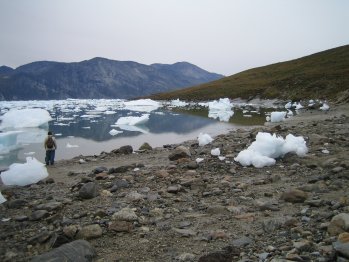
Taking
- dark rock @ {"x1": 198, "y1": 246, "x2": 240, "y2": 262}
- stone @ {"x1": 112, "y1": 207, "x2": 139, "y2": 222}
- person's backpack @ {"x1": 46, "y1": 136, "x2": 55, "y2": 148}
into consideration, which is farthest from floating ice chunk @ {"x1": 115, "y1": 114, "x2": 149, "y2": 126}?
dark rock @ {"x1": 198, "y1": 246, "x2": 240, "y2": 262}

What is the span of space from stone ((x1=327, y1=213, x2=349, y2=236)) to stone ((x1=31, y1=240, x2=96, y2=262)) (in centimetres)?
294

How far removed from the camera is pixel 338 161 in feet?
27.6

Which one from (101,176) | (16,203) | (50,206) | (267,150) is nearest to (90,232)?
(50,206)

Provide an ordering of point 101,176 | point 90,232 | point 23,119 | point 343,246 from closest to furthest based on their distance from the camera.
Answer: point 343,246 < point 90,232 < point 101,176 < point 23,119

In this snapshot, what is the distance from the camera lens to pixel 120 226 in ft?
17.3

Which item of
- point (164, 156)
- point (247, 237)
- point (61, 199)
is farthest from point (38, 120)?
point (247, 237)

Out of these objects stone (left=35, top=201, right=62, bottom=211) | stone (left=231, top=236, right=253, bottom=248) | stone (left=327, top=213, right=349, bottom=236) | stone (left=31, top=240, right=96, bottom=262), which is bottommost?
stone (left=35, top=201, right=62, bottom=211)

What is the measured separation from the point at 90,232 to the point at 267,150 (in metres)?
5.81

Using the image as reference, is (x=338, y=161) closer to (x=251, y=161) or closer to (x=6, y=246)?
(x=251, y=161)

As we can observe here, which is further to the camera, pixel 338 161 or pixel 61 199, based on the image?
pixel 338 161

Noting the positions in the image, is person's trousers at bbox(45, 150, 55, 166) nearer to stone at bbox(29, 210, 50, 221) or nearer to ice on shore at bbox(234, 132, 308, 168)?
stone at bbox(29, 210, 50, 221)

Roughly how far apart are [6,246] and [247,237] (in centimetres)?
344

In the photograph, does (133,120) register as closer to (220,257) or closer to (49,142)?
(49,142)

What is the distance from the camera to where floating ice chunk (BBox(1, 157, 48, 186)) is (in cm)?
948
